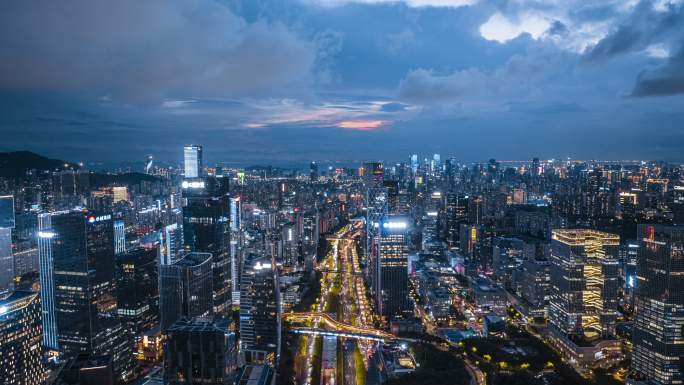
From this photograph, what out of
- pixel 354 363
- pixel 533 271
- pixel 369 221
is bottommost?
pixel 354 363

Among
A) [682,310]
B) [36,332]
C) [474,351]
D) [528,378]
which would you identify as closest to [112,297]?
[36,332]

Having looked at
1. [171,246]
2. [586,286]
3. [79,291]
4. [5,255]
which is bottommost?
[586,286]

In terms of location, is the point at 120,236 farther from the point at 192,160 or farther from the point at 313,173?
the point at 313,173

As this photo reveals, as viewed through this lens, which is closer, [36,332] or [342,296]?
[36,332]

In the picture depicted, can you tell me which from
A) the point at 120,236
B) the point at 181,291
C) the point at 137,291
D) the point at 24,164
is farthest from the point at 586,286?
the point at 24,164

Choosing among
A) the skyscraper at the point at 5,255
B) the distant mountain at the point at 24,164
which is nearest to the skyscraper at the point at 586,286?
the skyscraper at the point at 5,255

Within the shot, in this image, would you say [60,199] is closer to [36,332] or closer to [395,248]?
[36,332]
